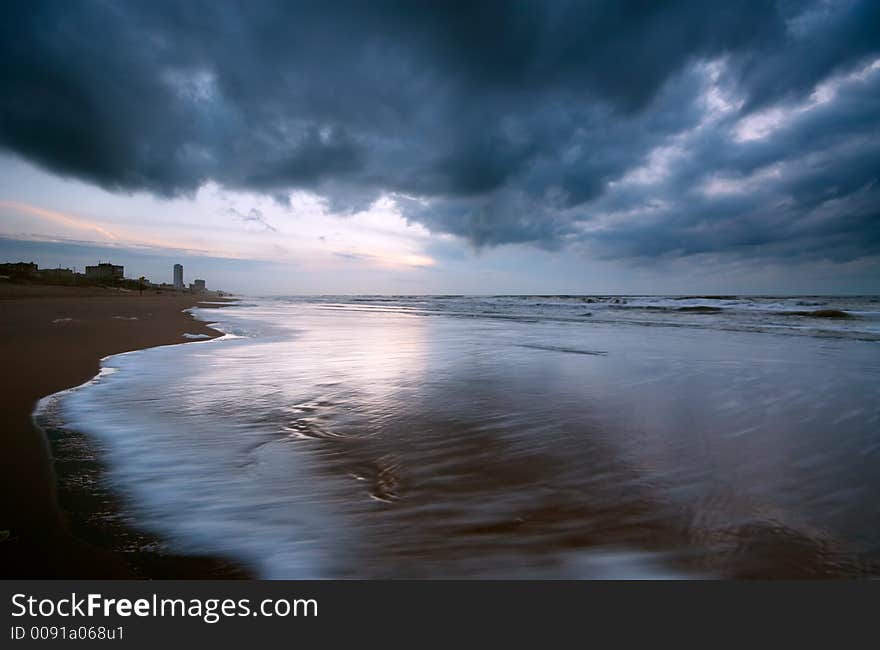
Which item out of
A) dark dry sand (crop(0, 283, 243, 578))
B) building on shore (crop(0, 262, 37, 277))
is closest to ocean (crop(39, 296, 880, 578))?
dark dry sand (crop(0, 283, 243, 578))

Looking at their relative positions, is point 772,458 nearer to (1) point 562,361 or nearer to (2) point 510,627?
(2) point 510,627

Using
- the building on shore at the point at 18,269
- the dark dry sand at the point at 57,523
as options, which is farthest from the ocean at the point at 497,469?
the building on shore at the point at 18,269

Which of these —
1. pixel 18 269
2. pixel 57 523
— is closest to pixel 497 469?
pixel 57 523

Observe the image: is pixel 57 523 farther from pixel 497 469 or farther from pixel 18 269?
pixel 18 269

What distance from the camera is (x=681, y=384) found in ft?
17.3

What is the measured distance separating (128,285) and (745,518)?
297 feet

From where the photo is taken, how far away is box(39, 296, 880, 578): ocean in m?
1.79

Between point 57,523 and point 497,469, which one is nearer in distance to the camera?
point 57,523

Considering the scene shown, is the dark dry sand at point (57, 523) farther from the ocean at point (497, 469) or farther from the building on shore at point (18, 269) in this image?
the building on shore at point (18, 269)

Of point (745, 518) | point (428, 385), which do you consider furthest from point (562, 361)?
point (745, 518)

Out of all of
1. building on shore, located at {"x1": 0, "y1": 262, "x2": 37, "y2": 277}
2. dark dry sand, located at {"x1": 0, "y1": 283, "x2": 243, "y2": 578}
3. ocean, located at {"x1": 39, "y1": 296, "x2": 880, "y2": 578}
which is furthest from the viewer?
building on shore, located at {"x1": 0, "y1": 262, "x2": 37, "y2": 277}

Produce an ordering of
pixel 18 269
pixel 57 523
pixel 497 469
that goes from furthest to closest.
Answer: pixel 18 269, pixel 497 469, pixel 57 523

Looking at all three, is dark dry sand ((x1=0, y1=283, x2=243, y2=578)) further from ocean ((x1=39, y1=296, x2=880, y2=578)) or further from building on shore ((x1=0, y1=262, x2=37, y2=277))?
building on shore ((x1=0, y1=262, x2=37, y2=277))

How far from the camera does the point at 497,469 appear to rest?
2680mm
